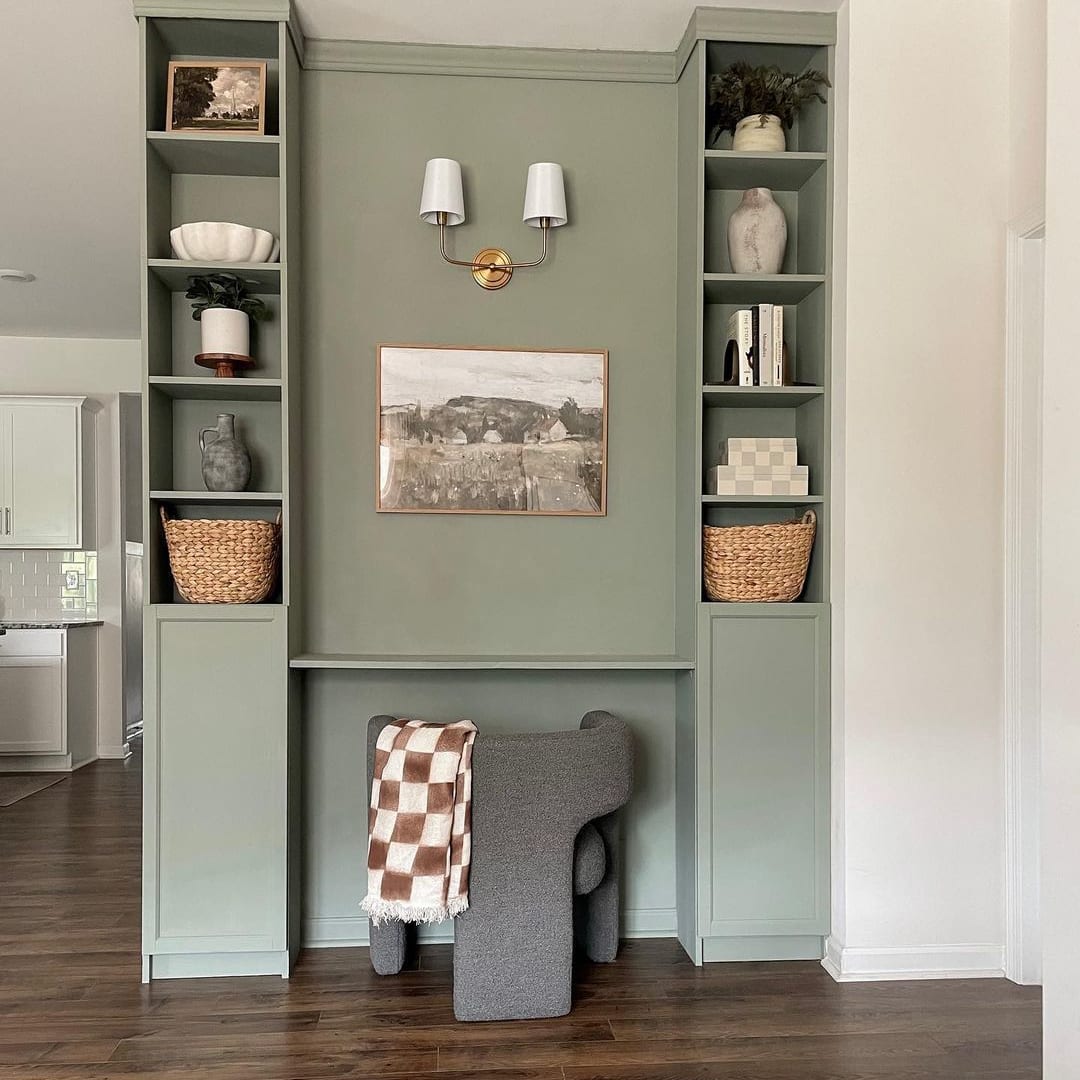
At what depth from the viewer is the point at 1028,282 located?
120 inches

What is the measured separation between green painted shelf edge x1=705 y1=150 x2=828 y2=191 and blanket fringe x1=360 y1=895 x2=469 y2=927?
7.44 ft

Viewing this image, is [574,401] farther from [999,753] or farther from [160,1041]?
[160,1041]

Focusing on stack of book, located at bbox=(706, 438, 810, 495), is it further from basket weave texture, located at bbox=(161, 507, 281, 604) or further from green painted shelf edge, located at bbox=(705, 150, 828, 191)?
basket weave texture, located at bbox=(161, 507, 281, 604)

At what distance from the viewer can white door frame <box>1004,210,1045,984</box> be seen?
3.02 meters

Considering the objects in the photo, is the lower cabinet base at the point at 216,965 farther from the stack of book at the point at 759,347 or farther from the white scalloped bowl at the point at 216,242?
the stack of book at the point at 759,347

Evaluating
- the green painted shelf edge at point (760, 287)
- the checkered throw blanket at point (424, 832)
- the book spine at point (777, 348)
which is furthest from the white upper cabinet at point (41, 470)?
the book spine at point (777, 348)

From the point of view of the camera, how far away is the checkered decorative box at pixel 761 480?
3.18 meters

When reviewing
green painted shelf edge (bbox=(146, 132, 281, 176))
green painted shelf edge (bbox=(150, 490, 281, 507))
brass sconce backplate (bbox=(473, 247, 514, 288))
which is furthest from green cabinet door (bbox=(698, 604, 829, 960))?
green painted shelf edge (bbox=(146, 132, 281, 176))

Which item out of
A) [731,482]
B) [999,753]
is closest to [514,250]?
[731,482]

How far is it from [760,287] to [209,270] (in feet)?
5.45

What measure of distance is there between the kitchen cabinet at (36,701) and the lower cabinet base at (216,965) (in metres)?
3.79

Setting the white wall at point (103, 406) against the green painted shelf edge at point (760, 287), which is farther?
the white wall at point (103, 406)

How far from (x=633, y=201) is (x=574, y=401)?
2.25ft

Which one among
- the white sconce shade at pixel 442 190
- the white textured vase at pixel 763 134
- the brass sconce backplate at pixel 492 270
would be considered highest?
the white textured vase at pixel 763 134
